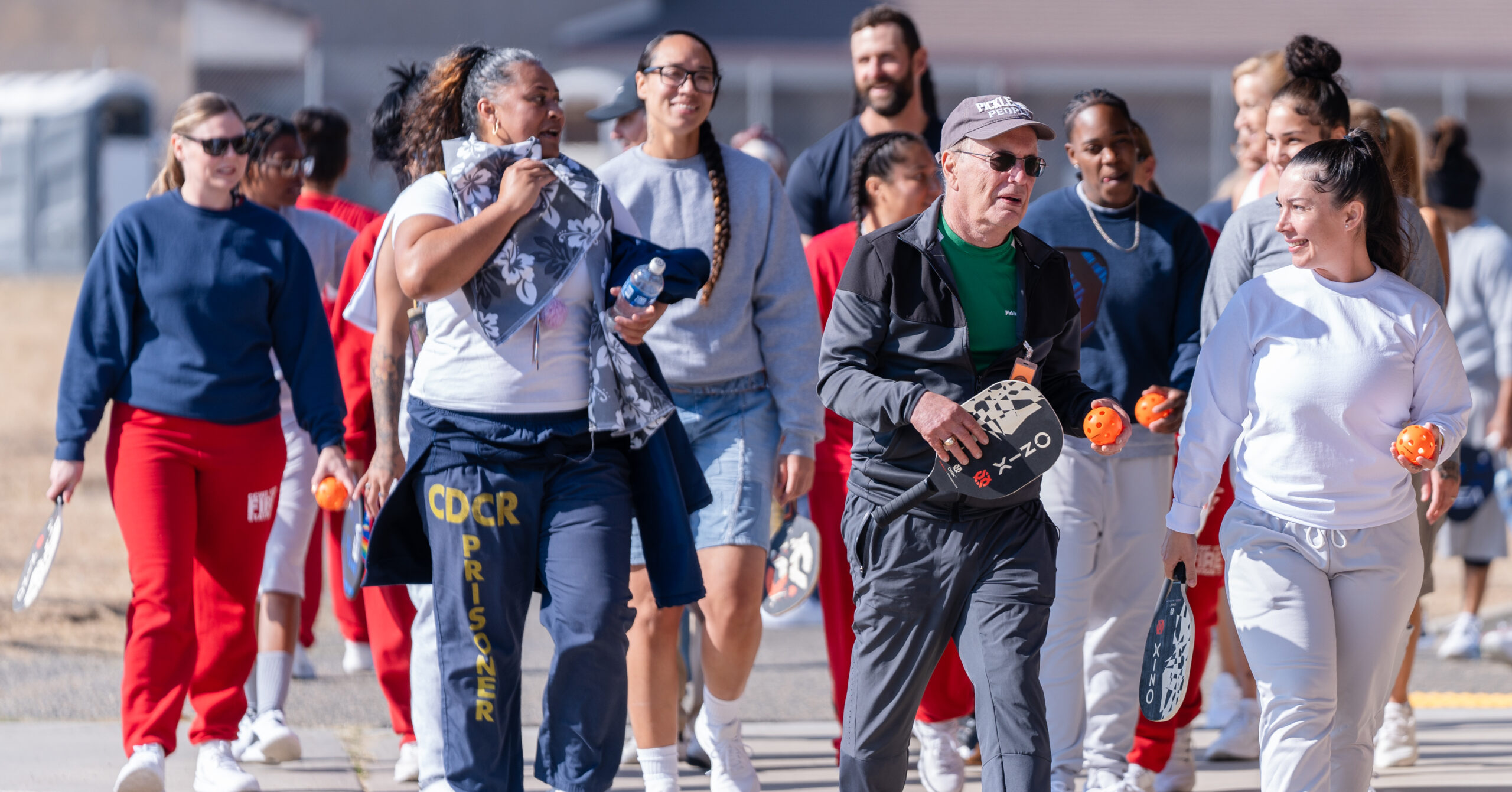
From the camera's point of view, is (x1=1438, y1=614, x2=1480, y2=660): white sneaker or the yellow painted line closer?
the yellow painted line

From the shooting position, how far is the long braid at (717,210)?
16.1ft

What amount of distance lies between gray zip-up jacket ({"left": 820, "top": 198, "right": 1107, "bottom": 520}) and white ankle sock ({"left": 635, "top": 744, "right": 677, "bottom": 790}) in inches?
47.2

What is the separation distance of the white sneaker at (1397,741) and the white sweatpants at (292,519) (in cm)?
382

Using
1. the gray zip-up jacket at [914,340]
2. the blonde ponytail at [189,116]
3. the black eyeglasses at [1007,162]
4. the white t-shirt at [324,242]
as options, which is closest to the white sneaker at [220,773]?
the blonde ponytail at [189,116]

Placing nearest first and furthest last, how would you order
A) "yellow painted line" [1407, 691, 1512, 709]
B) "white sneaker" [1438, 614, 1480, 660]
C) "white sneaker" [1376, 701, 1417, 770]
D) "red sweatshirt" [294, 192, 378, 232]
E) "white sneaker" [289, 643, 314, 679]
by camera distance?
"white sneaker" [1376, 701, 1417, 770], "red sweatshirt" [294, 192, 378, 232], "yellow painted line" [1407, 691, 1512, 709], "white sneaker" [289, 643, 314, 679], "white sneaker" [1438, 614, 1480, 660]

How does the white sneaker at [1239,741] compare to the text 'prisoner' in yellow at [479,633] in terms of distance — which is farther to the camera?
the white sneaker at [1239,741]

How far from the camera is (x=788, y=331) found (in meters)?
4.98

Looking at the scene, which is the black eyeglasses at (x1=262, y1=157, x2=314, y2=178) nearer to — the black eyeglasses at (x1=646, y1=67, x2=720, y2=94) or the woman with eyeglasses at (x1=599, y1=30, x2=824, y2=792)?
the woman with eyeglasses at (x1=599, y1=30, x2=824, y2=792)

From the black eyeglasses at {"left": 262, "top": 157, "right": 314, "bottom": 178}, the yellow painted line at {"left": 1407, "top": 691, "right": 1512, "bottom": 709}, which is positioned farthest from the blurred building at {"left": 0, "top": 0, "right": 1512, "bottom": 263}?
the black eyeglasses at {"left": 262, "top": 157, "right": 314, "bottom": 178}

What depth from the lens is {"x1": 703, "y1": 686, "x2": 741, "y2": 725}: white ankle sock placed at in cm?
490

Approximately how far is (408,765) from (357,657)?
1861mm

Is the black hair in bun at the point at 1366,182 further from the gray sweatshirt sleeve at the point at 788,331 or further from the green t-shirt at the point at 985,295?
the gray sweatshirt sleeve at the point at 788,331

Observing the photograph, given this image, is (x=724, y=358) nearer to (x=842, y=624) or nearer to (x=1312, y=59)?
(x=842, y=624)

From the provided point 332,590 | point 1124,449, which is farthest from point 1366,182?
point 332,590
